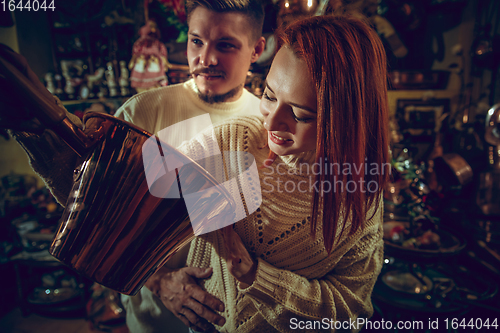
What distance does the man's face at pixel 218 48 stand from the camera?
816 mm

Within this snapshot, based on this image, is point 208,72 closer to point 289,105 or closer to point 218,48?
point 218,48

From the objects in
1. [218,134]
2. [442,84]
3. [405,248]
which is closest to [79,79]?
[218,134]

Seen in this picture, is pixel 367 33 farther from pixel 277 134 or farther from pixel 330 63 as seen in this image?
pixel 277 134

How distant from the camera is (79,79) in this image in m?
2.27

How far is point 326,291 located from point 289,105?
60 cm

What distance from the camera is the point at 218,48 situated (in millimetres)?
839

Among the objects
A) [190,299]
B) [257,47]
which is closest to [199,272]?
[190,299]

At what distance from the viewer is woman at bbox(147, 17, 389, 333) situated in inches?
23.7

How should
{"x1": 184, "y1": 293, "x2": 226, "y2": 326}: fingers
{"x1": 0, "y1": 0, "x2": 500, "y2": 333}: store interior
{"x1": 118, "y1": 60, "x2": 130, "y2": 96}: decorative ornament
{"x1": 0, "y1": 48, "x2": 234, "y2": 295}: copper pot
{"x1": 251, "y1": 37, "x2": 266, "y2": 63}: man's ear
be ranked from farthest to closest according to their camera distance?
{"x1": 118, "y1": 60, "x2": 130, "y2": 96}: decorative ornament < {"x1": 0, "y1": 0, "x2": 500, "y2": 333}: store interior < {"x1": 251, "y1": 37, "x2": 266, "y2": 63}: man's ear < {"x1": 184, "y1": 293, "x2": 226, "y2": 326}: fingers < {"x1": 0, "y1": 48, "x2": 234, "y2": 295}: copper pot

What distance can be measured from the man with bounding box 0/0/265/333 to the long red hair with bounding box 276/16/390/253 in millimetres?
231

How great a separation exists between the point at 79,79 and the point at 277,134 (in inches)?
96.8

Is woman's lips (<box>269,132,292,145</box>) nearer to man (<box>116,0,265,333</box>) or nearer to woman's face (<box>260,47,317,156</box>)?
woman's face (<box>260,47,317,156</box>)

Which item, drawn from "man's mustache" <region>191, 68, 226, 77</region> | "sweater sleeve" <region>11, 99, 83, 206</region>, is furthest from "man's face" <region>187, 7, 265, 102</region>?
"sweater sleeve" <region>11, 99, 83, 206</region>

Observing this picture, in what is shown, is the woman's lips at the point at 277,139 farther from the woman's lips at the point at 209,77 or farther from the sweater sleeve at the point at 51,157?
the sweater sleeve at the point at 51,157
